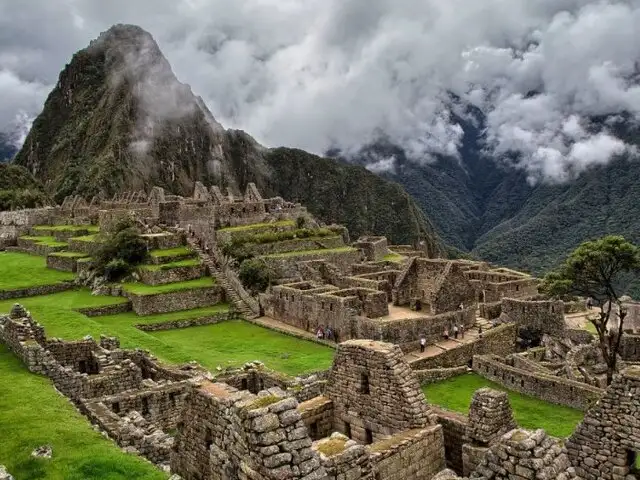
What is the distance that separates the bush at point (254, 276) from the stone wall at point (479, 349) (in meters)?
12.0

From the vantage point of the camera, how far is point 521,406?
1781cm

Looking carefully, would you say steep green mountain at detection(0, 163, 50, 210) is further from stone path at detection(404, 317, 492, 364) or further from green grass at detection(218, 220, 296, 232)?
stone path at detection(404, 317, 492, 364)

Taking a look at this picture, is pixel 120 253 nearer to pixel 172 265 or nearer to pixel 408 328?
pixel 172 265

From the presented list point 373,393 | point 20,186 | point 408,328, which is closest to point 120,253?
point 408,328

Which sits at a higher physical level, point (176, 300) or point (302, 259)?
point (302, 259)

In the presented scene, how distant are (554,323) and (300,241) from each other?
16186 millimetres

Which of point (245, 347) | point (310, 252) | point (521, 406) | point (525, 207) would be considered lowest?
point (521, 406)

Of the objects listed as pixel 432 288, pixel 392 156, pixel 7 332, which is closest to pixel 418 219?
pixel 392 156

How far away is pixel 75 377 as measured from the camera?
12.1 m

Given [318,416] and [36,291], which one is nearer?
[318,416]

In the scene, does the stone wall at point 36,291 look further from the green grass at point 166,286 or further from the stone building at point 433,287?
the stone building at point 433,287

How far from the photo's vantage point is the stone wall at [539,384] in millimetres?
17125

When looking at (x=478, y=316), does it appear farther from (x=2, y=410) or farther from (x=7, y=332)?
(x=2, y=410)

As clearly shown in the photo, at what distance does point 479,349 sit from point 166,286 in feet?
53.6
